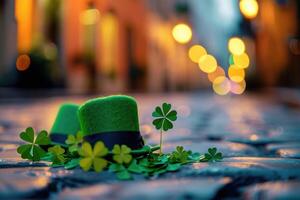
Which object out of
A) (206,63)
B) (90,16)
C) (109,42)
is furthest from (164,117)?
(206,63)

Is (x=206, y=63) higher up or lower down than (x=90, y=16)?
lower down

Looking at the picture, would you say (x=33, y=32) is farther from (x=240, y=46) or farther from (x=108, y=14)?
(x=240, y=46)

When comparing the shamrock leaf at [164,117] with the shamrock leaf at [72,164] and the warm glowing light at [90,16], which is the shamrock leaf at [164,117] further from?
the warm glowing light at [90,16]

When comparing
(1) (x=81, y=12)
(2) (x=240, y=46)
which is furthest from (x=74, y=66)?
(2) (x=240, y=46)

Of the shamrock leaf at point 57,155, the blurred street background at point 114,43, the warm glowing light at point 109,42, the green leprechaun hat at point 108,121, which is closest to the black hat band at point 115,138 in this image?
the green leprechaun hat at point 108,121

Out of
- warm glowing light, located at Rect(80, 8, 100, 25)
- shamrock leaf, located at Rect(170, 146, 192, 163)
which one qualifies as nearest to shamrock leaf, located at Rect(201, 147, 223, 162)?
shamrock leaf, located at Rect(170, 146, 192, 163)

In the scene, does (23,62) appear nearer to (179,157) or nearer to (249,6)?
(249,6)

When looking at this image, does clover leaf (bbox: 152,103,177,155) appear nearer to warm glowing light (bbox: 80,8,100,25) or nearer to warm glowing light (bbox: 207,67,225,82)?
warm glowing light (bbox: 80,8,100,25)
